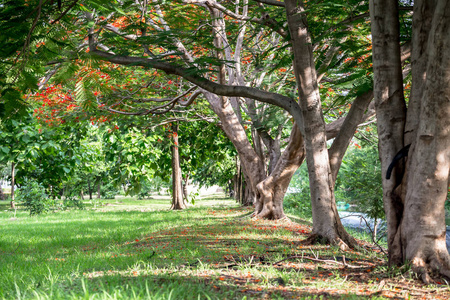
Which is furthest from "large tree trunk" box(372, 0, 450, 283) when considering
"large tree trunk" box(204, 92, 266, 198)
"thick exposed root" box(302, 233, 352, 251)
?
"large tree trunk" box(204, 92, 266, 198)

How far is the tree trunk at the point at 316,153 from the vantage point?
6188 millimetres

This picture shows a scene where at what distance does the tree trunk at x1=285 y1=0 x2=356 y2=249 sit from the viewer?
6188mm

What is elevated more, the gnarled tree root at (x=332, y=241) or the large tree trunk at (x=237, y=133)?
the large tree trunk at (x=237, y=133)

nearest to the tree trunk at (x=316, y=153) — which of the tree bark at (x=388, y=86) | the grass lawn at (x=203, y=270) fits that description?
the grass lawn at (x=203, y=270)

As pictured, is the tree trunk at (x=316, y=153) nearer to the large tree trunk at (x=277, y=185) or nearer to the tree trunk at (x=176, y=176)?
the large tree trunk at (x=277, y=185)

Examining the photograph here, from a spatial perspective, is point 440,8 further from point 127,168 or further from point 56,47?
point 127,168

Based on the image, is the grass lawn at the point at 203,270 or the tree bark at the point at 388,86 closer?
the grass lawn at the point at 203,270

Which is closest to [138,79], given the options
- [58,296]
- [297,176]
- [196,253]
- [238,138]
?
[238,138]

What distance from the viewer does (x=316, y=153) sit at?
637cm

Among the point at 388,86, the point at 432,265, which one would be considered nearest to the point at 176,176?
the point at 388,86

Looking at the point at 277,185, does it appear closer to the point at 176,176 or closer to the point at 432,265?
the point at 432,265

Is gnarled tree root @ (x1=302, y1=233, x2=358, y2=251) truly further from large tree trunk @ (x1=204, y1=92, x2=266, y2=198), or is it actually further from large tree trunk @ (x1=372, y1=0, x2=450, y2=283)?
large tree trunk @ (x1=204, y1=92, x2=266, y2=198)

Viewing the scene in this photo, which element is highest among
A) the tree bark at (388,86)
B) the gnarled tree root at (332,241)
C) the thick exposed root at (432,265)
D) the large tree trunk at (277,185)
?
the tree bark at (388,86)

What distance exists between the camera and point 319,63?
757cm
